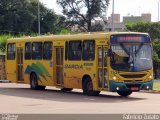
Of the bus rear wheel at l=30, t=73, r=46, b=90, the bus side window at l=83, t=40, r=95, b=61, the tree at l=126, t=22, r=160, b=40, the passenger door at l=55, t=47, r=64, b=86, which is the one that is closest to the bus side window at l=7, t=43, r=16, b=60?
the bus rear wheel at l=30, t=73, r=46, b=90

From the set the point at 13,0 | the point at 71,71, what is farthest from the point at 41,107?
the point at 13,0

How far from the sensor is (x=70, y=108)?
20.6m

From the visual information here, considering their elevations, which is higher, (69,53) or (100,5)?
(100,5)

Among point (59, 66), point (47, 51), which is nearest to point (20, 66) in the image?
point (47, 51)

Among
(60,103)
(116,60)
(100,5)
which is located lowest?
(60,103)

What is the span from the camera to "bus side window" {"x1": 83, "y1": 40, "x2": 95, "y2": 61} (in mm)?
27017

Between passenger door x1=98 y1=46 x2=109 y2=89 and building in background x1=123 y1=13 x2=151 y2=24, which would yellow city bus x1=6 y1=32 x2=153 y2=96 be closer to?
passenger door x1=98 y1=46 x2=109 y2=89

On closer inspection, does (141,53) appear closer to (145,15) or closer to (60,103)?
(60,103)

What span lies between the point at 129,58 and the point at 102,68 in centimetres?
138

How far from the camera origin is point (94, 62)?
26.7m

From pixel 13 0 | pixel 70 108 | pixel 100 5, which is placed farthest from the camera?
pixel 100 5

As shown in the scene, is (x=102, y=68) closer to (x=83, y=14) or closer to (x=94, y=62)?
(x=94, y=62)

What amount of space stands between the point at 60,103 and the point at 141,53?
5169 mm

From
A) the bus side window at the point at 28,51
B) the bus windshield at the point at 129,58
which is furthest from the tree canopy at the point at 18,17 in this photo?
the bus windshield at the point at 129,58
